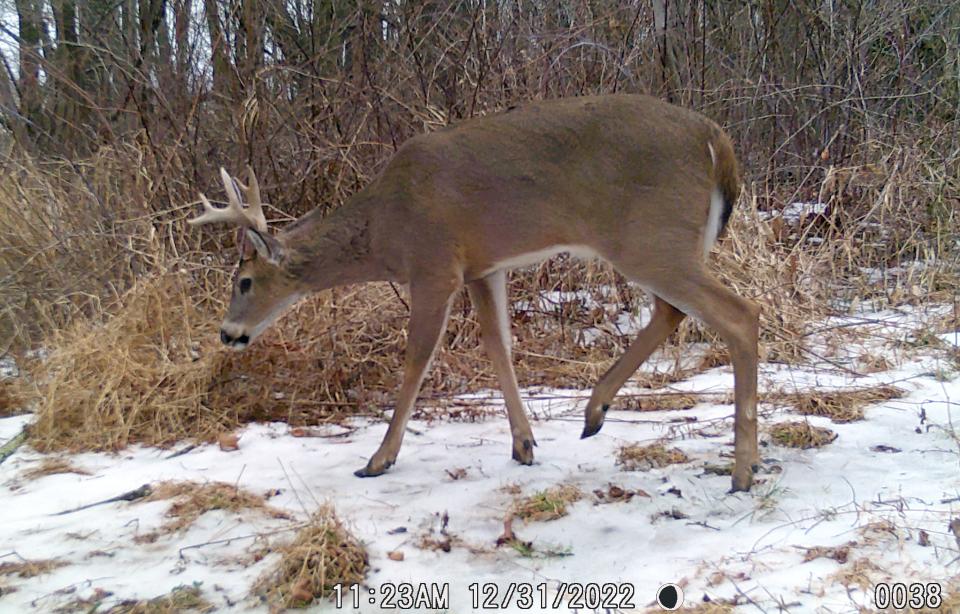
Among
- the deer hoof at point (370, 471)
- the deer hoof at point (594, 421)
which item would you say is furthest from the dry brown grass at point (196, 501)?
the deer hoof at point (594, 421)

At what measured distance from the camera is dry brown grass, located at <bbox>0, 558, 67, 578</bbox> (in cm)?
300

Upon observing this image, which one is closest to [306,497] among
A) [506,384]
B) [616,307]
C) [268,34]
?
[506,384]

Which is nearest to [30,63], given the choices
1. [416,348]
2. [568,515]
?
[416,348]

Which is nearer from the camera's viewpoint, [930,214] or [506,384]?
[506,384]

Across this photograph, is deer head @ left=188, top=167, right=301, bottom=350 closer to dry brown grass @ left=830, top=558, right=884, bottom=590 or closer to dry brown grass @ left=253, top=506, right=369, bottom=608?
dry brown grass @ left=253, top=506, right=369, bottom=608

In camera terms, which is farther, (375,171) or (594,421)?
(375,171)

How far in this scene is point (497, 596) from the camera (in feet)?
8.86

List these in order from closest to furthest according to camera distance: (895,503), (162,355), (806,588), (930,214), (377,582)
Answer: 1. (806,588)
2. (377,582)
3. (895,503)
4. (162,355)
5. (930,214)

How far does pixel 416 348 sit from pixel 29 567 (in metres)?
1.83

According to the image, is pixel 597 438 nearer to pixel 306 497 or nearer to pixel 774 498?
pixel 774 498

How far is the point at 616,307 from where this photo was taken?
20.6ft

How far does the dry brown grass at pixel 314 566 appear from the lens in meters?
2.72

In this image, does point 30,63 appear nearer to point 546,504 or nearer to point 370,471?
point 370,471

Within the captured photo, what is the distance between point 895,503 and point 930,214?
469cm
